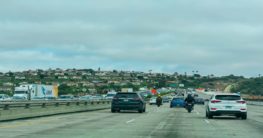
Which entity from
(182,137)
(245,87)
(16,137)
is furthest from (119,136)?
(245,87)

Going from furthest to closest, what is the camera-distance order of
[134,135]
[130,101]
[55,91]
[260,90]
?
[260,90] < [55,91] < [130,101] < [134,135]

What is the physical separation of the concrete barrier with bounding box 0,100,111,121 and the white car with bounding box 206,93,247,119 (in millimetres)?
10855

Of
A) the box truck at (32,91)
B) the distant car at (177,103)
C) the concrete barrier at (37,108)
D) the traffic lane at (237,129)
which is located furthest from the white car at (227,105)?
the box truck at (32,91)

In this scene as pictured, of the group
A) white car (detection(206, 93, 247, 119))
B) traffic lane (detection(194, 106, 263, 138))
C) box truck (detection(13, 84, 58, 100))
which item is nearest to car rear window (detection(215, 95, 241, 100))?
white car (detection(206, 93, 247, 119))

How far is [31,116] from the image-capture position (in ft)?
114

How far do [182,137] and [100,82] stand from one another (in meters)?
179

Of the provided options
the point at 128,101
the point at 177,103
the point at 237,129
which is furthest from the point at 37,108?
the point at 177,103

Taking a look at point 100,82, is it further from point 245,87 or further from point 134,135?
point 134,135

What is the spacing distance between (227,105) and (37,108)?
11896 mm

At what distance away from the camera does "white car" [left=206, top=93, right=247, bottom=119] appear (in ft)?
111

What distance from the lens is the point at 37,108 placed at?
36.3m

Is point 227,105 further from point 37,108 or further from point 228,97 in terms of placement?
point 37,108

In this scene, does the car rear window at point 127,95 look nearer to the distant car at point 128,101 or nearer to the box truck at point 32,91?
the distant car at point 128,101

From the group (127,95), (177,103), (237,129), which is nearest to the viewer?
(237,129)
